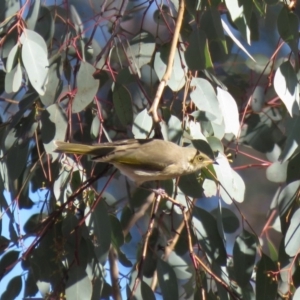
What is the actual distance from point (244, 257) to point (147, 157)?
18.8 inches

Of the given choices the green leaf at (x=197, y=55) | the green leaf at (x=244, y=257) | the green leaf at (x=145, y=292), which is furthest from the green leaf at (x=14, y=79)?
the green leaf at (x=244, y=257)

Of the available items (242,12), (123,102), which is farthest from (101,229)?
(242,12)

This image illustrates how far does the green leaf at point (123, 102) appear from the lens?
95.5 inches

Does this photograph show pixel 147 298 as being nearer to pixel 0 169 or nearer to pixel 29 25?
pixel 0 169

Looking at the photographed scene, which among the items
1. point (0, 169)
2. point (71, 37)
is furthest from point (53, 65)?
point (0, 169)

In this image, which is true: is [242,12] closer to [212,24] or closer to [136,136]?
[212,24]

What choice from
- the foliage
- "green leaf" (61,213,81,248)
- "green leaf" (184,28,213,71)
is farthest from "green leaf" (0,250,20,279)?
"green leaf" (184,28,213,71)

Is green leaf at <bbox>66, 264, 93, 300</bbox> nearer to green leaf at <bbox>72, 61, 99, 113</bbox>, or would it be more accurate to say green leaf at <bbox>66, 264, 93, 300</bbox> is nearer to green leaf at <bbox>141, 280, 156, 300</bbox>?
green leaf at <bbox>141, 280, 156, 300</bbox>

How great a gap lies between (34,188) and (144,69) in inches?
24.7

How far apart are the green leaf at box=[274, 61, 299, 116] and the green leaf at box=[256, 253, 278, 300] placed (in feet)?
1.58

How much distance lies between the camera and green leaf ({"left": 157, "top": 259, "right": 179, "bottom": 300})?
2.42 m

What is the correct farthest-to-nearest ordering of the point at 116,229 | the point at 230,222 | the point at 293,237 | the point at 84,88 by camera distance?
the point at 230,222 → the point at 116,229 → the point at 84,88 → the point at 293,237

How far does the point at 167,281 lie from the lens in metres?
2.45

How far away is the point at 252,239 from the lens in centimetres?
240
